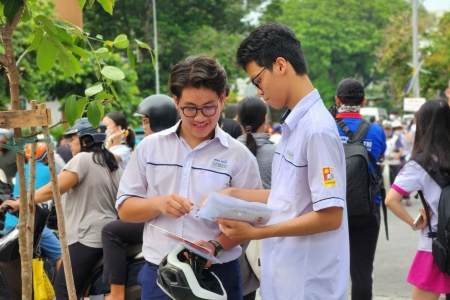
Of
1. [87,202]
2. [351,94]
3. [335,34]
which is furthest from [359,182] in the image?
[335,34]

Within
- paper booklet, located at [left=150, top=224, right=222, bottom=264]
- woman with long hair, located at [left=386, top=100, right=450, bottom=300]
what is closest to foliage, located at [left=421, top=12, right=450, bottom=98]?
woman with long hair, located at [left=386, top=100, right=450, bottom=300]

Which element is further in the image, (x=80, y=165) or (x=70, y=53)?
(x=80, y=165)

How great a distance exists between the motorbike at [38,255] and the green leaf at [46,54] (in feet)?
7.53

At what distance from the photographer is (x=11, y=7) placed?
305 cm

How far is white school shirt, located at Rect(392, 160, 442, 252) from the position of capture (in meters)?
4.71

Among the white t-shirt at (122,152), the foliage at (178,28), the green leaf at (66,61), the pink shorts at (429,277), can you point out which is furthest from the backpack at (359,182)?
the foliage at (178,28)

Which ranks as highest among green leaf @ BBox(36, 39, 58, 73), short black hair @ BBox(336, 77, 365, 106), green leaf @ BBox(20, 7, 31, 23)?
green leaf @ BBox(20, 7, 31, 23)

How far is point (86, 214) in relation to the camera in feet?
17.4

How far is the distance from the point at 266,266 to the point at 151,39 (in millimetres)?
36028

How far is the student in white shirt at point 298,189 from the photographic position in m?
2.86

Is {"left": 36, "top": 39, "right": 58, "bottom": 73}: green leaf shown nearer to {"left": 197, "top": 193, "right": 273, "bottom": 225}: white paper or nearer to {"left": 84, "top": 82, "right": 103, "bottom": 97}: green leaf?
{"left": 84, "top": 82, "right": 103, "bottom": 97}: green leaf

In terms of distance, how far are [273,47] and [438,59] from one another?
2811 cm

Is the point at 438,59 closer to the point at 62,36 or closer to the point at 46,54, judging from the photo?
the point at 62,36

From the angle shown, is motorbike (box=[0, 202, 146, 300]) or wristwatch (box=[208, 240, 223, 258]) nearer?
wristwatch (box=[208, 240, 223, 258])
